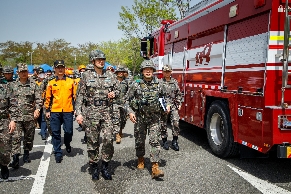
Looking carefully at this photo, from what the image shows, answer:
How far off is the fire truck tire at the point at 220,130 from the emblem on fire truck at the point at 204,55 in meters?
1.02

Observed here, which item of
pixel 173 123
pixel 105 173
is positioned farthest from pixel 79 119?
pixel 173 123

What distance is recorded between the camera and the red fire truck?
15.1 ft

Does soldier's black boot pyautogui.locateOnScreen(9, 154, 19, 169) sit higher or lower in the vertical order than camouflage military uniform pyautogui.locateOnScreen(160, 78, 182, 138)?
lower

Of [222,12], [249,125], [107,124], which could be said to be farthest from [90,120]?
[222,12]

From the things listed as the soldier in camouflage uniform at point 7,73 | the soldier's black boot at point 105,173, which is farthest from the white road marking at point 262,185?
the soldier in camouflage uniform at point 7,73

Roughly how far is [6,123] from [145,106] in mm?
2308

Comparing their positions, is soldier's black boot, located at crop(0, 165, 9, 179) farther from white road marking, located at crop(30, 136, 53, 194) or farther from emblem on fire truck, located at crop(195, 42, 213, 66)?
emblem on fire truck, located at crop(195, 42, 213, 66)

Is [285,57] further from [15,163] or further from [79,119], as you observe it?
[15,163]

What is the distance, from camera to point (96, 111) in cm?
526

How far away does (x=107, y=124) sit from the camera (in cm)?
529

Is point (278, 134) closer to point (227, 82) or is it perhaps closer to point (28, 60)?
point (227, 82)

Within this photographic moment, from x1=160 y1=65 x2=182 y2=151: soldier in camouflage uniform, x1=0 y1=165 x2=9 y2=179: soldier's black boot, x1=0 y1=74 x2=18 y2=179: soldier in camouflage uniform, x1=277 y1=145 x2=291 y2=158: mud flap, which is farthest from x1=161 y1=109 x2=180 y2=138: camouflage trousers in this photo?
x1=0 y1=165 x2=9 y2=179: soldier's black boot

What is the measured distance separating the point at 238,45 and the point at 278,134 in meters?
1.80

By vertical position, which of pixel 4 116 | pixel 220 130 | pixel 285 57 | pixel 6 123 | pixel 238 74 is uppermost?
pixel 285 57
